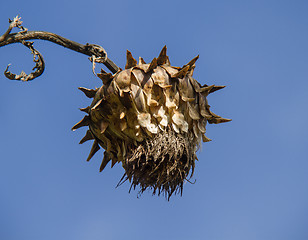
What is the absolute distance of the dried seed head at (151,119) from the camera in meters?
6.08

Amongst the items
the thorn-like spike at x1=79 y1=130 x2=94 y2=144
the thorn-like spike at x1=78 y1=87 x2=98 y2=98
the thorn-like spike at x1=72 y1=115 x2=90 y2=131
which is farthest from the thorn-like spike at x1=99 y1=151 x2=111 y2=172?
the thorn-like spike at x1=78 y1=87 x2=98 y2=98

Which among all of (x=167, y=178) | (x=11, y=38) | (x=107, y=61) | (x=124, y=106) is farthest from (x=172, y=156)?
(x=11, y=38)

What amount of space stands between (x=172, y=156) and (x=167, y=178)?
0.29m

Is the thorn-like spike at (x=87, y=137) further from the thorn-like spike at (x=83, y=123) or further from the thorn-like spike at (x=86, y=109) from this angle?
the thorn-like spike at (x=86, y=109)

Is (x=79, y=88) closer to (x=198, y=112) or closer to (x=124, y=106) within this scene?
(x=124, y=106)

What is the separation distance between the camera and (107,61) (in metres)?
6.35

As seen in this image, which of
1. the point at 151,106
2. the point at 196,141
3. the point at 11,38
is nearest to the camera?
the point at 11,38

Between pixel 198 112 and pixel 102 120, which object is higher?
pixel 198 112

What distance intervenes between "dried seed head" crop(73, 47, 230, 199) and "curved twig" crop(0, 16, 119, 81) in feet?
0.74

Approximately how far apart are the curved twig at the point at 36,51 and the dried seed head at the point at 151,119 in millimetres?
226

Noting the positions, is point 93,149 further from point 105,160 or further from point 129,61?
point 129,61

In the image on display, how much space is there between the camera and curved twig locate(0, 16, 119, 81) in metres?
5.41

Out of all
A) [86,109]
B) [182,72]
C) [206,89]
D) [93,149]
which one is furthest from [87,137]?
[206,89]

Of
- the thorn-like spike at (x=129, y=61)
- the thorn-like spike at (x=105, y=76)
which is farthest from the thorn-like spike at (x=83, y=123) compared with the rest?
the thorn-like spike at (x=129, y=61)
